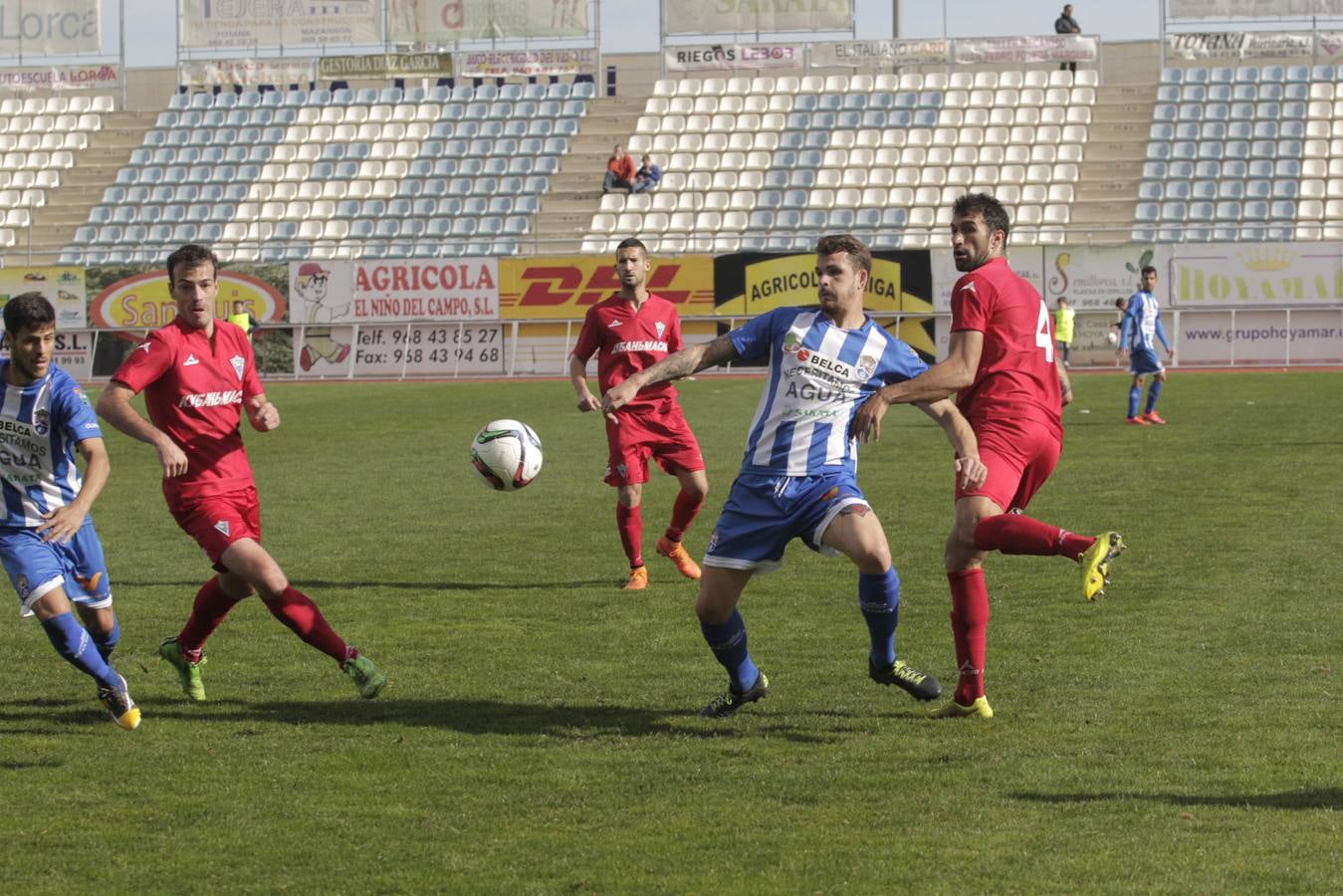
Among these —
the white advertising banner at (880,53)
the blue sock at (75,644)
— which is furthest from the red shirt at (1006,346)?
the white advertising banner at (880,53)

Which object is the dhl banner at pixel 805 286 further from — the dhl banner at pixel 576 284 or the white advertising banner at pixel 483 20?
the white advertising banner at pixel 483 20

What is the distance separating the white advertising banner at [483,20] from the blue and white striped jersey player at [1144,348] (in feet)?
82.3

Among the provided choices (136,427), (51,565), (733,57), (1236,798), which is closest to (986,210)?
(1236,798)

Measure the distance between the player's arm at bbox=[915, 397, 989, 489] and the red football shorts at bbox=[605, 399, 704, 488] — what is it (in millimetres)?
4129

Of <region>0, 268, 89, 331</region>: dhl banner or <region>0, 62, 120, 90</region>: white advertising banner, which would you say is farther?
<region>0, 62, 120, 90</region>: white advertising banner

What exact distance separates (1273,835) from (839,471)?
2166 millimetres

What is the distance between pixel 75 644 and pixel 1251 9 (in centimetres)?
4025

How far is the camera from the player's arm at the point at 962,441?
6.41 meters

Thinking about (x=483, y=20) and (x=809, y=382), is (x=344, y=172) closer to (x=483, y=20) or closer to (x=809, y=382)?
(x=483, y=20)

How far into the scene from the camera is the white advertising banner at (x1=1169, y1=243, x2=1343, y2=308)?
31.9 m

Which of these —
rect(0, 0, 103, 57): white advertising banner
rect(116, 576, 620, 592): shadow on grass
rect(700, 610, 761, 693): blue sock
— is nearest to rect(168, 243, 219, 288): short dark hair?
rect(700, 610, 761, 693): blue sock

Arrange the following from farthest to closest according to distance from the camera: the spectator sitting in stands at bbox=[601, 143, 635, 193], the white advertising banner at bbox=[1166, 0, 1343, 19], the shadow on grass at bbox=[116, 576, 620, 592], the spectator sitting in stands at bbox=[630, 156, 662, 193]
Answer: the white advertising banner at bbox=[1166, 0, 1343, 19]
the spectator sitting in stands at bbox=[630, 156, 662, 193]
the spectator sitting in stands at bbox=[601, 143, 635, 193]
the shadow on grass at bbox=[116, 576, 620, 592]

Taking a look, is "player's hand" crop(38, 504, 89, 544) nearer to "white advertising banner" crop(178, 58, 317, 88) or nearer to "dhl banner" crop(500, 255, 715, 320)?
"dhl banner" crop(500, 255, 715, 320)

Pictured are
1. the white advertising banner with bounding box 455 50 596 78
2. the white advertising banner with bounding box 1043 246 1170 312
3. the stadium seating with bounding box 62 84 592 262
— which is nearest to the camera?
the white advertising banner with bounding box 1043 246 1170 312
